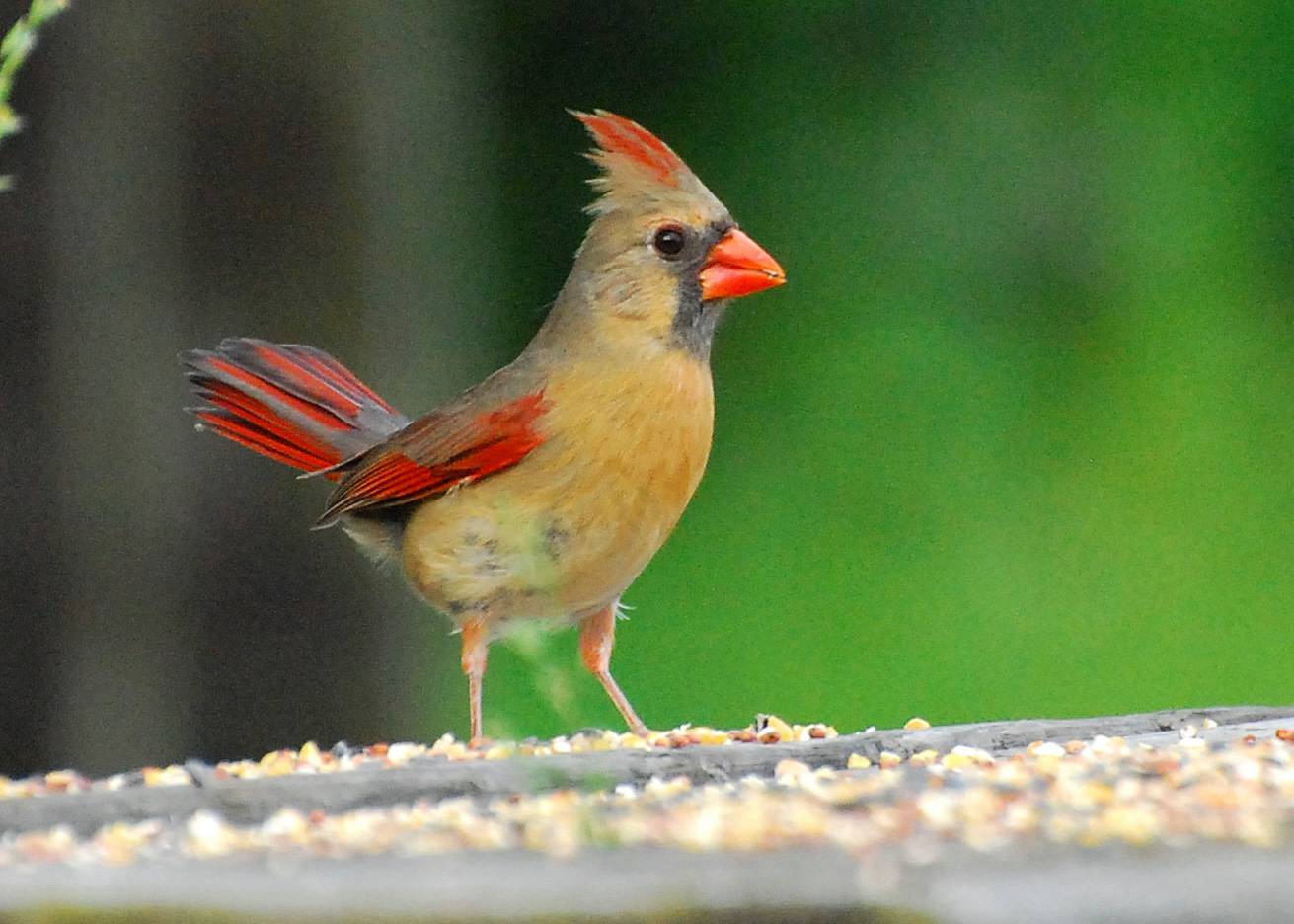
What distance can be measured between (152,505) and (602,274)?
3.55ft

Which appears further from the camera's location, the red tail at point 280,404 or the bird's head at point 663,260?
the red tail at point 280,404

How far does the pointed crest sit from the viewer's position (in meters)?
3.20

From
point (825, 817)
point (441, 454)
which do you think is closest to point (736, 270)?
point (441, 454)

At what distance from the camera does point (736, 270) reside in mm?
3326

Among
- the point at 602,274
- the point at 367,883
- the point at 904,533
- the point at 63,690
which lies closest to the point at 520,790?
the point at 367,883

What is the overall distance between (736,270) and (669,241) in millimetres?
112

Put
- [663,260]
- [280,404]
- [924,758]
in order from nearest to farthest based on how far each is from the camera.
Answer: [924,758], [663,260], [280,404]

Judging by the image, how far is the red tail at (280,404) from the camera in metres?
3.62

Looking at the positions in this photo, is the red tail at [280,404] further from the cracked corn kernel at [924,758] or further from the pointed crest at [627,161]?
the cracked corn kernel at [924,758]

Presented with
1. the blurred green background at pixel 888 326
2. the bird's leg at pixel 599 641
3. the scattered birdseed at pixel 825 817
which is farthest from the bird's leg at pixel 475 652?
the scattered birdseed at pixel 825 817

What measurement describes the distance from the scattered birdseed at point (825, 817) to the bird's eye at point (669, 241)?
1.45m

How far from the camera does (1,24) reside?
4051 millimetres

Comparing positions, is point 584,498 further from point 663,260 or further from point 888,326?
point 888,326

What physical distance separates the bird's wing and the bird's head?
192 mm
